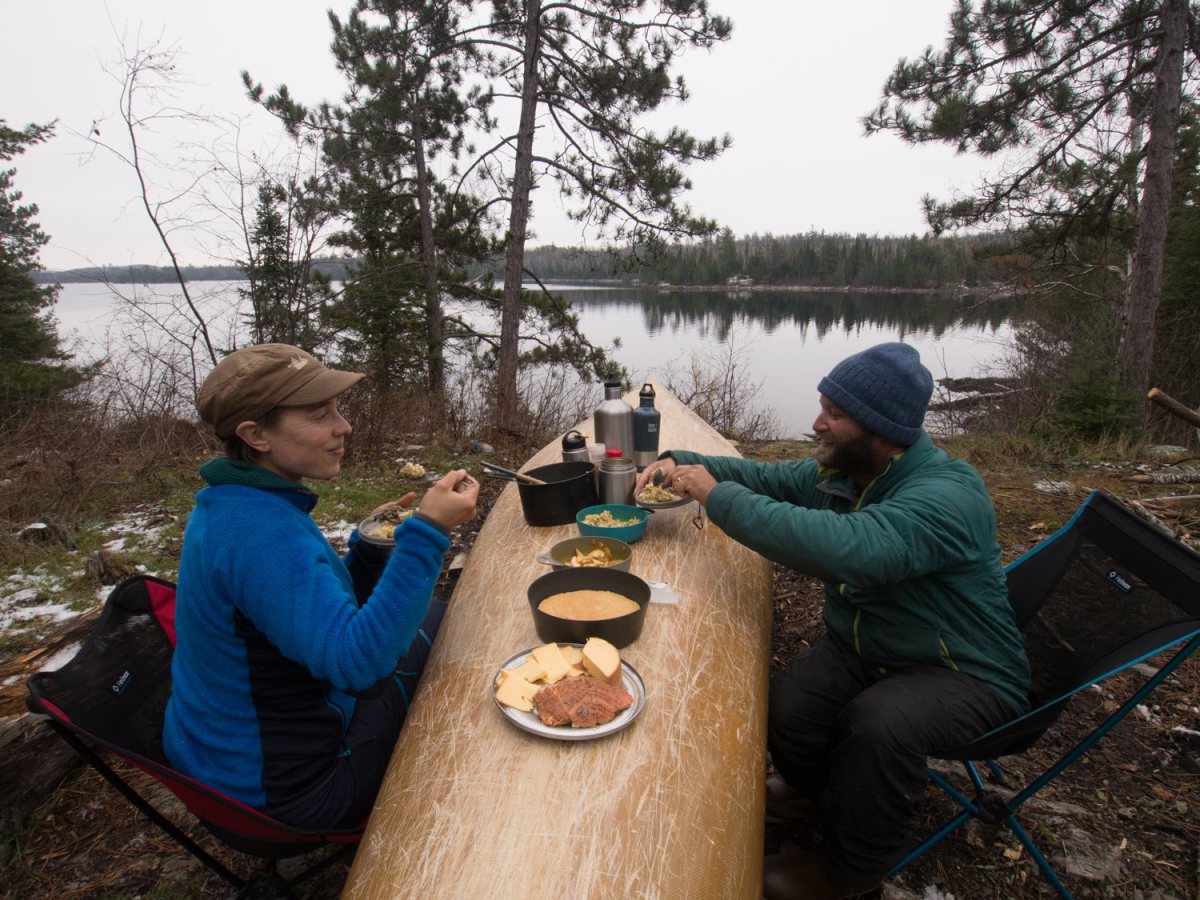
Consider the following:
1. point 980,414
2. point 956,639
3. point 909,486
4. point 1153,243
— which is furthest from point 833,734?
point 980,414

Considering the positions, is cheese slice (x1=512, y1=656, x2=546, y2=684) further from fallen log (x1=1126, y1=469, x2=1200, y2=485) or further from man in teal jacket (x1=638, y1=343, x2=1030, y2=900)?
fallen log (x1=1126, y1=469, x2=1200, y2=485)

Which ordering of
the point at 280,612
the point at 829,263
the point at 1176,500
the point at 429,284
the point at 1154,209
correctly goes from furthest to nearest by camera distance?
the point at 829,263
the point at 429,284
the point at 1154,209
the point at 1176,500
the point at 280,612

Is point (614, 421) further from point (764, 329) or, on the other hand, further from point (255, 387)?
point (764, 329)

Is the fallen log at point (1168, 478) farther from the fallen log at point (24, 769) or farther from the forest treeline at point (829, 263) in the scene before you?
the forest treeline at point (829, 263)

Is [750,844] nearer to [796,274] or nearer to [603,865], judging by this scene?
[603,865]

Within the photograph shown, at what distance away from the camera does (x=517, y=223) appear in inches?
354

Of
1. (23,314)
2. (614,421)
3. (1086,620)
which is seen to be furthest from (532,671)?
(23,314)

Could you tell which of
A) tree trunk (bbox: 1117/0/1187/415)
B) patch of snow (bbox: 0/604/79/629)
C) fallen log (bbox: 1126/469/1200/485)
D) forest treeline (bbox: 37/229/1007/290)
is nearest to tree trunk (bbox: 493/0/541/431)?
forest treeline (bbox: 37/229/1007/290)

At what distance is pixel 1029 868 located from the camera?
186cm

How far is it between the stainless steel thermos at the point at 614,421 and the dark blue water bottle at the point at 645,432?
4 cm

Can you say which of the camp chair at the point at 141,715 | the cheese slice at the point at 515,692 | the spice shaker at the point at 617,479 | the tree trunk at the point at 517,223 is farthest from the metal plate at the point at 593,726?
the tree trunk at the point at 517,223

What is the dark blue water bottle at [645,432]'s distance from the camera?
9.03 ft

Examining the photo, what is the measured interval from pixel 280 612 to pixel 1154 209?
9089 mm

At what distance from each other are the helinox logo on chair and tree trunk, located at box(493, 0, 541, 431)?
618cm
